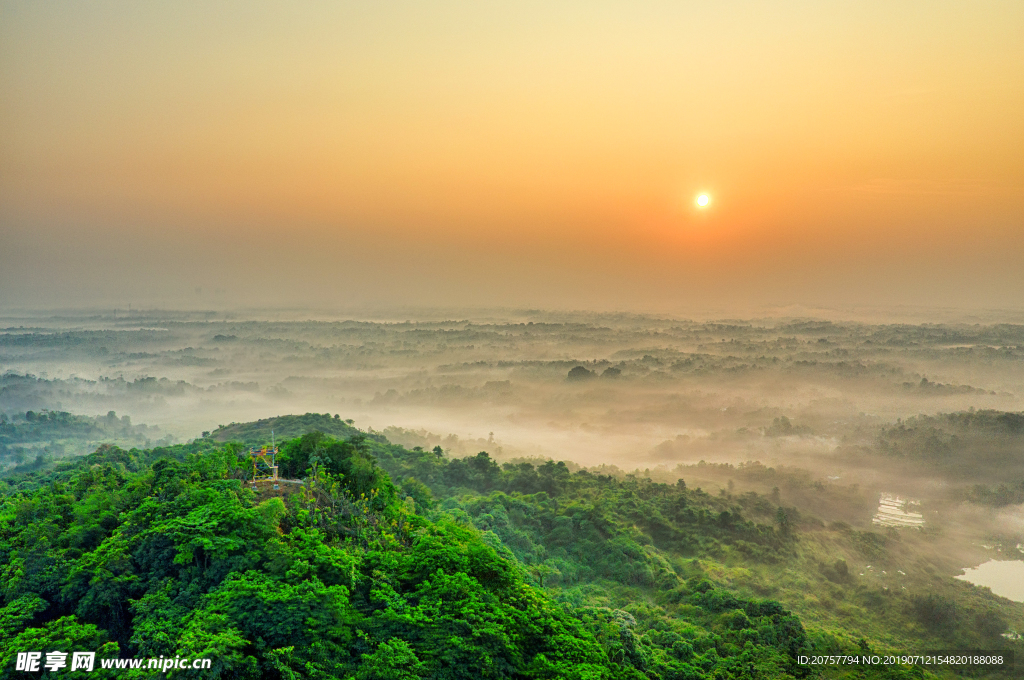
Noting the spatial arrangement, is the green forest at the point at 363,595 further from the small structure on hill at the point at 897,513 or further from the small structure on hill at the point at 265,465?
the small structure on hill at the point at 897,513

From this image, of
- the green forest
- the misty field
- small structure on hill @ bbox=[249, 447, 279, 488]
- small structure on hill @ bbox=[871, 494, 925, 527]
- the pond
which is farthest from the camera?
small structure on hill @ bbox=[871, 494, 925, 527]

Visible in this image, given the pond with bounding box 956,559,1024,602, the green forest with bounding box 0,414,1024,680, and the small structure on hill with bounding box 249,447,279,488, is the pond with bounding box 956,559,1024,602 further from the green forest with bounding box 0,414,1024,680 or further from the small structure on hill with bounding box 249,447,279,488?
the small structure on hill with bounding box 249,447,279,488

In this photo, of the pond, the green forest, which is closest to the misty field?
the green forest

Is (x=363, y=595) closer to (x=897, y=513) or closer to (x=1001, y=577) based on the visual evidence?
(x=1001, y=577)

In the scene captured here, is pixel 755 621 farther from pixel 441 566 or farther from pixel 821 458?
pixel 821 458

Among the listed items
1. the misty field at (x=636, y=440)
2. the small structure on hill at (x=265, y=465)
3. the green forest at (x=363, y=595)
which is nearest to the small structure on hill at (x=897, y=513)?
the misty field at (x=636, y=440)

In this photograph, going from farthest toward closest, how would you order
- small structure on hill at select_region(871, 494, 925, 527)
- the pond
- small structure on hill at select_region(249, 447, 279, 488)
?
small structure on hill at select_region(871, 494, 925, 527) → the pond → small structure on hill at select_region(249, 447, 279, 488)

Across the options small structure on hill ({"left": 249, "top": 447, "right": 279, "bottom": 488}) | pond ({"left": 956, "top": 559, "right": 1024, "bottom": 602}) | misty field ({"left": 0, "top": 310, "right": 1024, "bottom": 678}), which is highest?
small structure on hill ({"left": 249, "top": 447, "right": 279, "bottom": 488})
